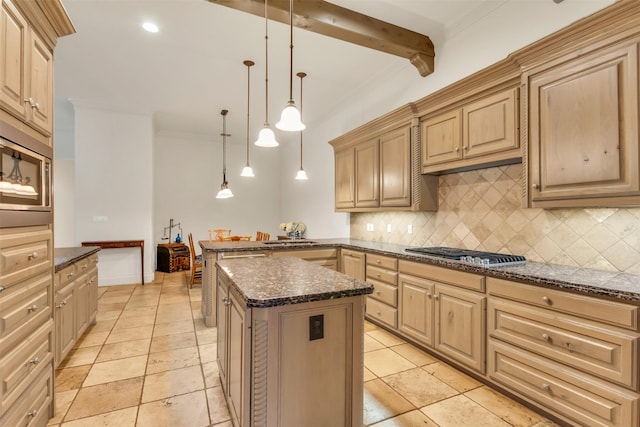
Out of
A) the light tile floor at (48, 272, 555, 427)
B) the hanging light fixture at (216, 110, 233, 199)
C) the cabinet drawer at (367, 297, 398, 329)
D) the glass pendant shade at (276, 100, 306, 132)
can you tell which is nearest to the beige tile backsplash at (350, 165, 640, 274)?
the cabinet drawer at (367, 297, 398, 329)

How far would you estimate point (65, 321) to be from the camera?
2.53 meters

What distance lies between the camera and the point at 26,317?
5.12ft

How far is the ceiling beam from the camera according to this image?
8.14ft

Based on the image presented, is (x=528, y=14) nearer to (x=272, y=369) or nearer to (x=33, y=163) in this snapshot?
(x=272, y=369)

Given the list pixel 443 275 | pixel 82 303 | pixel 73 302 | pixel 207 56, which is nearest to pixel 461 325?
pixel 443 275

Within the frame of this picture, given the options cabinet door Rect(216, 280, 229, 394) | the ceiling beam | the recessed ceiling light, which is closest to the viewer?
cabinet door Rect(216, 280, 229, 394)

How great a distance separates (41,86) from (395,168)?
2.95m

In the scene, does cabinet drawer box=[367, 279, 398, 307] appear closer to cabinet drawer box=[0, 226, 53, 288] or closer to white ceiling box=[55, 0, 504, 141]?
white ceiling box=[55, 0, 504, 141]

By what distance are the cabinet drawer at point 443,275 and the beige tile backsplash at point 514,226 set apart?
600mm

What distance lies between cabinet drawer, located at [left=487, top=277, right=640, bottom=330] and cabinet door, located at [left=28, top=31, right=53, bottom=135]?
290 centimetres

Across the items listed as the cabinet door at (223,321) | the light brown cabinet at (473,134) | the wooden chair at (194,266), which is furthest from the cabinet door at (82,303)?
the light brown cabinet at (473,134)

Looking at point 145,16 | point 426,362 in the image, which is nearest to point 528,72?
point 426,362

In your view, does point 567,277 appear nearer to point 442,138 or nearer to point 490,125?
point 490,125

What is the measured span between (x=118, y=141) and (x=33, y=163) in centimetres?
439
